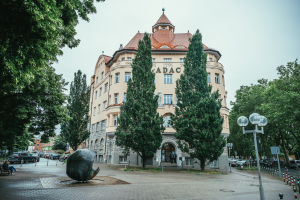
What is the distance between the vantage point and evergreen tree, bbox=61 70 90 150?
34.3 meters

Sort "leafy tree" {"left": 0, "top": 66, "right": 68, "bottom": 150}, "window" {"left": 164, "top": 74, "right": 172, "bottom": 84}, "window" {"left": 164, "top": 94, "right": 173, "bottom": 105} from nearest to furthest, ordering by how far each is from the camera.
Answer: "leafy tree" {"left": 0, "top": 66, "right": 68, "bottom": 150}, "window" {"left": 164, "top": 94, "right": 173, "bottom": 105}, "window" {"left": 164, "top": 74, "right": 172, "bottom": 84}

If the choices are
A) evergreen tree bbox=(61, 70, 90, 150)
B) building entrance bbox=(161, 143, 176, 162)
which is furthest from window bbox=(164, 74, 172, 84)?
evergreen tree bbox=(61, 70, 90, 150)

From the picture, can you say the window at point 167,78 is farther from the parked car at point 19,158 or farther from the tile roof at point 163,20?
the parked car at point 19,158

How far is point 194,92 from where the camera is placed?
23.4 meters

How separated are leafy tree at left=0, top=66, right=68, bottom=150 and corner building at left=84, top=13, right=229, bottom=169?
11.9 metres

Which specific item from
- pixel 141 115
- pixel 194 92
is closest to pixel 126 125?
pixel 141 115

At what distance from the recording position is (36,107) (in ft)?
47.2

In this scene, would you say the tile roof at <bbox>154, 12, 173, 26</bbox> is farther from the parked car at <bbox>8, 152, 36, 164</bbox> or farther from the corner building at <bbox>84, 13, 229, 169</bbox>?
the parked car at <bbox>8, 152, 36, 164</bbox>

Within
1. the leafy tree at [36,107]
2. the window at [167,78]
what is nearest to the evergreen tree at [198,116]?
Answer: the window at [167,78]

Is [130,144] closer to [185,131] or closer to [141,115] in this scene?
[141,115]

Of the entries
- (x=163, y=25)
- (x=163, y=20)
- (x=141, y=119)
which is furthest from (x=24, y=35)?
(x=163, y=20)

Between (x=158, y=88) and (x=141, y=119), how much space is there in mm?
10762

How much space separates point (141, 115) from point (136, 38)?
20563 mm

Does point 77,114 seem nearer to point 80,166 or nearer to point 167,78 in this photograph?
point 167,78
